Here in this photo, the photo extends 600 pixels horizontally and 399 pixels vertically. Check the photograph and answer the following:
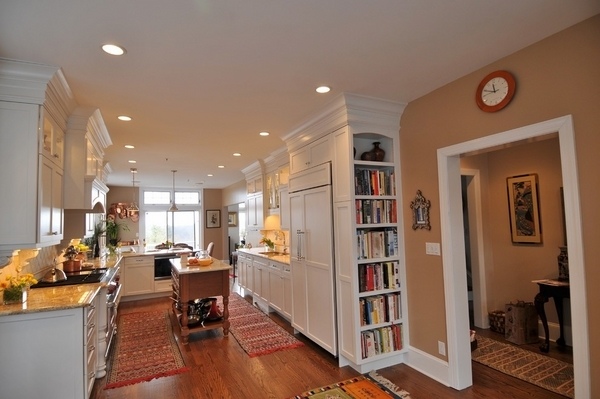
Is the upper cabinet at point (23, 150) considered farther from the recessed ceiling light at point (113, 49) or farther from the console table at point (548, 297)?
the console table at point (548, 297)

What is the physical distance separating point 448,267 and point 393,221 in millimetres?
717

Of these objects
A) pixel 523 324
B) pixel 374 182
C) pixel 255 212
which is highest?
pixel 374 182

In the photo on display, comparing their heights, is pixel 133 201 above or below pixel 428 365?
above

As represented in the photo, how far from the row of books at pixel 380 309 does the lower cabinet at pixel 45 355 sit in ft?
7.74

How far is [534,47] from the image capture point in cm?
226

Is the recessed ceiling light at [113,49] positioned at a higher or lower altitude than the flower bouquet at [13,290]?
higher

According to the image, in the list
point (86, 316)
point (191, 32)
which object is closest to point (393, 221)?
point (191, 32)

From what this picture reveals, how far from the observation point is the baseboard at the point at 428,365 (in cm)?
289

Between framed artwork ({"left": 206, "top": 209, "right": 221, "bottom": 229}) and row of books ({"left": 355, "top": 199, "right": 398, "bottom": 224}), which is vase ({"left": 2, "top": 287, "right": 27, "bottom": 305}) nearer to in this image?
row of books ({"left": 355, "top": 199, "right": 398, "bottom": 224})

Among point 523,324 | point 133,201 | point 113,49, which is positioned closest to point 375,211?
point 523,324

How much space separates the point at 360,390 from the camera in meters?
2.83

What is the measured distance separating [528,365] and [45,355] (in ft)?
13.7

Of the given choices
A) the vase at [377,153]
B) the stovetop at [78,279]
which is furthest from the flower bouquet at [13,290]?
the vase at [377,153]

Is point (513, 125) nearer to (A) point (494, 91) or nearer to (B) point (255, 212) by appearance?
(A) point (494, 91)
